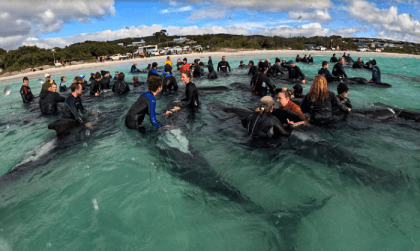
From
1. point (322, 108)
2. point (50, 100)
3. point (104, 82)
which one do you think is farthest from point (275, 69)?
point (50, 100)

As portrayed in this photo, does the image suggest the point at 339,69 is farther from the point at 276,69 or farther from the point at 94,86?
the point at 94,86

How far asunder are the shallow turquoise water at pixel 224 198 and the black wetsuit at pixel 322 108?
0.35 meters

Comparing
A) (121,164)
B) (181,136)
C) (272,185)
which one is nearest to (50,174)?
(121,164)

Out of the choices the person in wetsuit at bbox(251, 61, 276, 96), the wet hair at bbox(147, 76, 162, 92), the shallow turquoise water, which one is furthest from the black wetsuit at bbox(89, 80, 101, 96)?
the person in wetsuit at bbox(251, 61, 276, 96)

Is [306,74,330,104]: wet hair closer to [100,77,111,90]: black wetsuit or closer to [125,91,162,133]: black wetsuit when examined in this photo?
[125,91,162,133]: black wetsuit

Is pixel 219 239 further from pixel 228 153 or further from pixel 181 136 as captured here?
pixel 181 136

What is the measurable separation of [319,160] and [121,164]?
470 cm

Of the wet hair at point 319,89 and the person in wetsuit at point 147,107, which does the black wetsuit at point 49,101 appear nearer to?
the person in wetsuit at point 147,107

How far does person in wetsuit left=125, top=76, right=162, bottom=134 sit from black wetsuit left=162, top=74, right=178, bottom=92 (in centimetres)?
472

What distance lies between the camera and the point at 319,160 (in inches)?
185

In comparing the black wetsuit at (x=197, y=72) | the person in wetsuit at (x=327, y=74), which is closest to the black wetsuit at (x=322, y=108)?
the person in wetsuit at (x=327, y=74)

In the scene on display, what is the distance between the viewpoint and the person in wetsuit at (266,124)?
4504 millimetres

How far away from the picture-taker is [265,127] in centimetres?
468

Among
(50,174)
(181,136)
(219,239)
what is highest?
(181,136)
